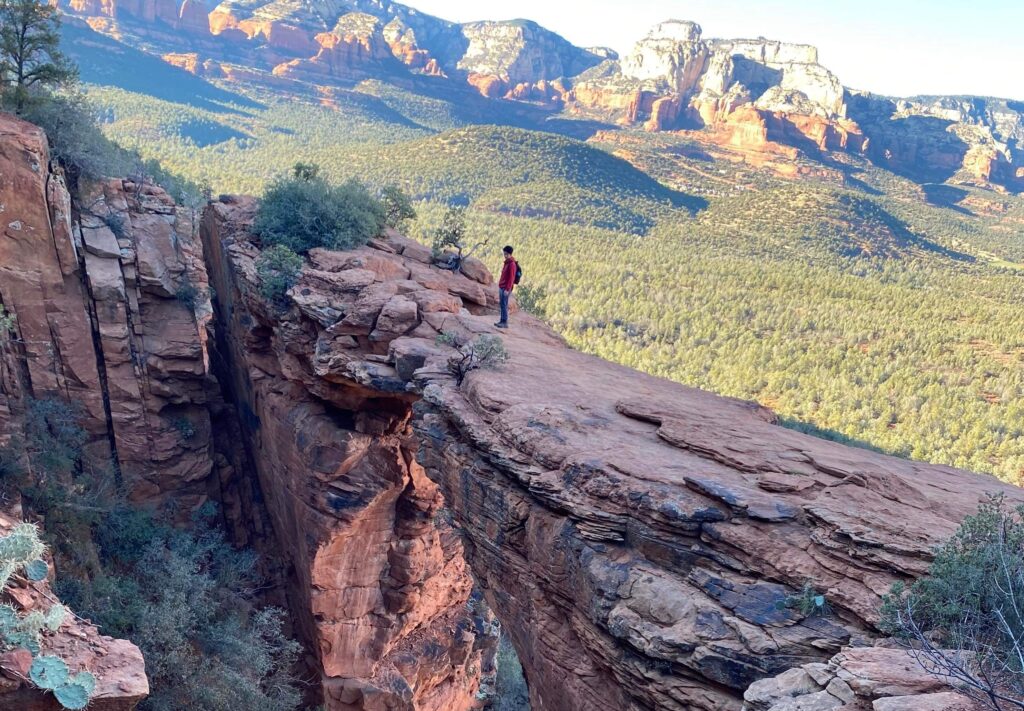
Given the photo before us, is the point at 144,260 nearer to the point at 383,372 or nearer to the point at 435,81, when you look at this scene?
the point at 383,372

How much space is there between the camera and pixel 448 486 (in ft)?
33.4

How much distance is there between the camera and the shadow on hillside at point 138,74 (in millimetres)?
88375

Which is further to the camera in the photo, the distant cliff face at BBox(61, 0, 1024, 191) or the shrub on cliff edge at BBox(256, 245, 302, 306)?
the distant cliff face at BBox(61, 0, 1024, 191)

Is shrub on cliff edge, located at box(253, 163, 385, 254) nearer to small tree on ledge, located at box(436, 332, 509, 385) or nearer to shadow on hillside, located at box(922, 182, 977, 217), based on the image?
small tree on ledge, located at box(436, 332, 509, 385)

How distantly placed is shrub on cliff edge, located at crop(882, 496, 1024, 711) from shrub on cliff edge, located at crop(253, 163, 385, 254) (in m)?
13.5

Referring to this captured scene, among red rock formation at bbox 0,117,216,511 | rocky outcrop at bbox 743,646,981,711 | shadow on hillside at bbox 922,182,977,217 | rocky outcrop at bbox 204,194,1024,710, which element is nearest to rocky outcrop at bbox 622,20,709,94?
shadow on hillside at bbox 922,182,977,217

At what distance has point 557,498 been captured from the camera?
323 inches

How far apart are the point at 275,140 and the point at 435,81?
8031cm

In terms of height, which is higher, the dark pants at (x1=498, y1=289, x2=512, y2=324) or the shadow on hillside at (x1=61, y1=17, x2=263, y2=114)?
the shadow on hillside at (x1=61, y1=17, x2=263, y2=114)

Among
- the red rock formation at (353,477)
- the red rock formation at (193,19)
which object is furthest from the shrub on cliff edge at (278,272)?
the red rock formation at (193,19)

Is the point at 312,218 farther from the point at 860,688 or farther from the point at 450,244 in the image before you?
the point at 860,688

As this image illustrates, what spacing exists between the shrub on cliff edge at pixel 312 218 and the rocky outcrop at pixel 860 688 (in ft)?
43.6

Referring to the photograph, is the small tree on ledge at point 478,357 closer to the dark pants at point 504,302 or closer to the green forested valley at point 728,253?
the dark pants at point 504,302

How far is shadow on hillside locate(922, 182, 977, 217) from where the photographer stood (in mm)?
92812
